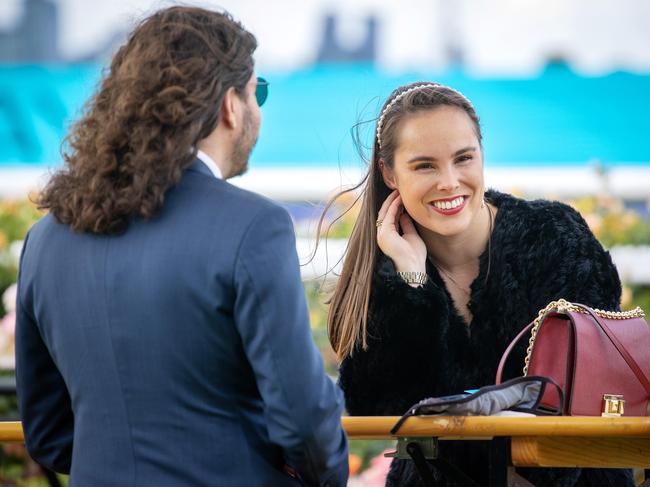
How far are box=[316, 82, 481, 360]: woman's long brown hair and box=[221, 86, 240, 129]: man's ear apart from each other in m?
0.94

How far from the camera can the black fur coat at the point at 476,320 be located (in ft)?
8.68

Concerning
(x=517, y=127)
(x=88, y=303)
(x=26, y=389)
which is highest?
(x=517, y=127)

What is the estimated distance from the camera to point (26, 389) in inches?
82.3

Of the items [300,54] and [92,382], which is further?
[300,54]

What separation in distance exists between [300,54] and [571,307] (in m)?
5.01

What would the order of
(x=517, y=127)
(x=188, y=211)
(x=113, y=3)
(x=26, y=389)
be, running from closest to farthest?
1. (x=188, y=211)
2. (x=26, y=389)
3. (x=517, y=127)
4. (x=113, y=3)

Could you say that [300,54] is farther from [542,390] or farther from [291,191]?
[542,390]

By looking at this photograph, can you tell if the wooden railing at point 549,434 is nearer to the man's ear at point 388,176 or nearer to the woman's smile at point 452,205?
the woman's smile at point 452,205

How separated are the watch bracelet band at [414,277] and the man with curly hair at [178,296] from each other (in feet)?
2.75

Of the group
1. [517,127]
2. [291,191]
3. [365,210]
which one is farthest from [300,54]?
[365,210]

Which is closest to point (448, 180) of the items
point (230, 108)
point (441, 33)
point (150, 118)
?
point (230, 108)

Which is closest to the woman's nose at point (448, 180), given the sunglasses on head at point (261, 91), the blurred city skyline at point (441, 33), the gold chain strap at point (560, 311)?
the gold chain strap at point (560, 311)

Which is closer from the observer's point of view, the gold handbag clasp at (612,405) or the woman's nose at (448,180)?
the gold handbag clasp at (612,405)

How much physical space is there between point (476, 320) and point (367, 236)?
0.41 m
